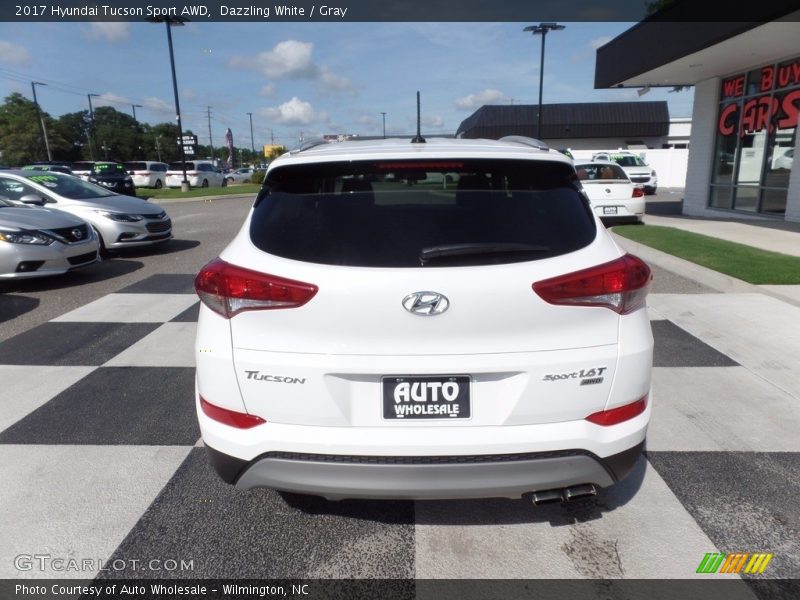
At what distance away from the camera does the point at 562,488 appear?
218 centimetres

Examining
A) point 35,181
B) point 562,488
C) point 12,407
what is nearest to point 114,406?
point 12,407

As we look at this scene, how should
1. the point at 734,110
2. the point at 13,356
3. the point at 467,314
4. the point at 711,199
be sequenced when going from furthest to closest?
1. the point at 711,199
2. the point at 734,110
3. the point at 13,356
4. the point at 467,314

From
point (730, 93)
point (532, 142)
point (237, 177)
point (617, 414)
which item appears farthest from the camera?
point (237, 177)

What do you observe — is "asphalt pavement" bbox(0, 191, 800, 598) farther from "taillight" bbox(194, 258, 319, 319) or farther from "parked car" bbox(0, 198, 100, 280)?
"parked car" bbox(0, 198, 100, 280)

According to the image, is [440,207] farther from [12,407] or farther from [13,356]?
[13,356]

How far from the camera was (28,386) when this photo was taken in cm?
A: 429

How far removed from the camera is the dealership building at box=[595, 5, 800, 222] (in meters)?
12.1

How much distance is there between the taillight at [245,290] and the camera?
2.06 m

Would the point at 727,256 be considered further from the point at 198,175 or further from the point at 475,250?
the point at 198,175

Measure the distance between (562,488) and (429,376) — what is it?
0.72m

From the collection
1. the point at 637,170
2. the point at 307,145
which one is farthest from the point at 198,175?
the point at 307,145

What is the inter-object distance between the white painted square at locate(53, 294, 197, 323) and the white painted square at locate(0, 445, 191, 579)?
9.68 feet

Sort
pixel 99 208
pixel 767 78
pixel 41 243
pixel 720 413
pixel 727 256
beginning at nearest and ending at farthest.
Result: pixel 720 413 → pixel 41 243 → pixel 727 256 → pixel 99 208 → pixel 767 78

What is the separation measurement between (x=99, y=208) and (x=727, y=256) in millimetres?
10435
